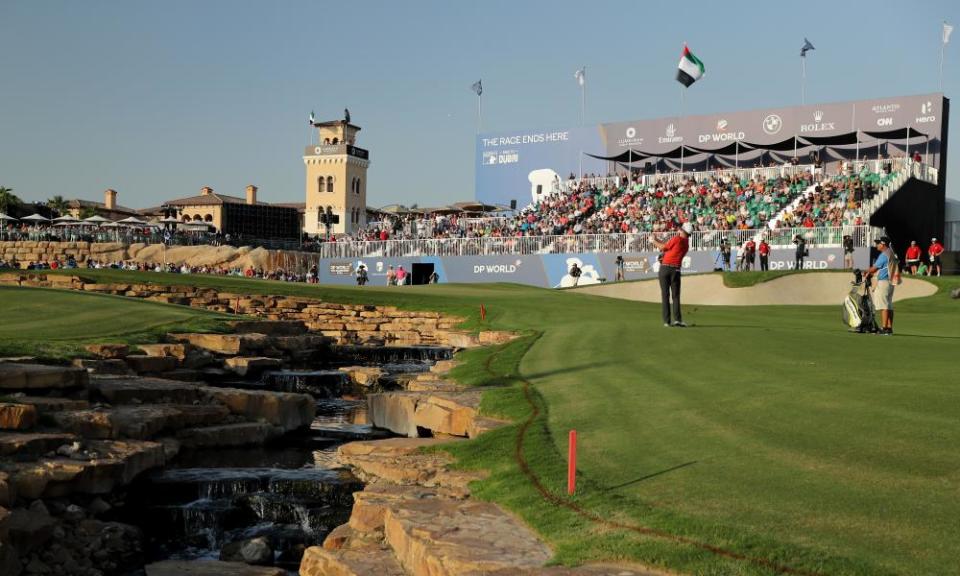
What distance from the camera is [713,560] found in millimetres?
5676

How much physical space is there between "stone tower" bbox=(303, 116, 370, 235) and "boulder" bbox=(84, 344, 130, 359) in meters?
109

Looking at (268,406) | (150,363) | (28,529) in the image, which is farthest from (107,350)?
(28,529)

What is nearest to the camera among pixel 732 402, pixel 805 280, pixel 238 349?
pixel 732 402

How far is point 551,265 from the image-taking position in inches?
2061

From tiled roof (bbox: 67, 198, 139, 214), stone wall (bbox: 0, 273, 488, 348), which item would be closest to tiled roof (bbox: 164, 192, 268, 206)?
tiled roof (bbox: 67, 198, 139, 214)

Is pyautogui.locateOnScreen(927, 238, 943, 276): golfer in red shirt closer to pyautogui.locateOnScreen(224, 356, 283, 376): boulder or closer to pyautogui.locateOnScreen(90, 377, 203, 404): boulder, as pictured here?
pyautogui.locateOnScreen(224, 356, 283, 376): boulder

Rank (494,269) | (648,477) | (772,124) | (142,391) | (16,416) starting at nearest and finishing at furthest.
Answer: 1. (648,477)
2. (16,416)
3. (142,391)
4. (494,269)
5. (772,124)

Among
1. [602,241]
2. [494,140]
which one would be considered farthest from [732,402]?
[494,140]

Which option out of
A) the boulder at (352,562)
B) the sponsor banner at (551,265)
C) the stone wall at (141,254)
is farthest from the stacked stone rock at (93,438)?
the stone wall at (141,254)

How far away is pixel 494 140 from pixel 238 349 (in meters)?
51.7

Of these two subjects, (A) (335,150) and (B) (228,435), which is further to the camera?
(A) (335,150)

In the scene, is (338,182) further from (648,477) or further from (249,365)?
(648,477)

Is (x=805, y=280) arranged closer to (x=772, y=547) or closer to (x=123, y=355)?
(x=123, y=355)

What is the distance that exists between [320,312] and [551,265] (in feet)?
72.8
